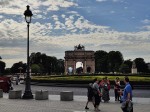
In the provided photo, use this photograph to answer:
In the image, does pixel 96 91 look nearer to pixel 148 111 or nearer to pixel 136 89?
pixel 148 111

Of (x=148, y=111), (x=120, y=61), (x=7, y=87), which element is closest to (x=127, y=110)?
(x=148, y=111)

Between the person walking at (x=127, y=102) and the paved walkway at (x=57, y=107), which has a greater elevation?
the person walking at (x=127, y=102)

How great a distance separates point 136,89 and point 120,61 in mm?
142905

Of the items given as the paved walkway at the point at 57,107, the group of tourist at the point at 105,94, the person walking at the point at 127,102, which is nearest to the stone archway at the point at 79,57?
Answer: the group of tourist at the point at 105,94

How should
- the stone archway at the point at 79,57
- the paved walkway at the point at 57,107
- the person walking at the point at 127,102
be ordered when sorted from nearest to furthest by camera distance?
the person walking at the point at 127,102, the paved walkway at the point at 57,107, the stone archway at the point at 79,57

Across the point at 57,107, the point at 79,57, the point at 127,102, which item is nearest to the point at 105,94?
the point at 57,107

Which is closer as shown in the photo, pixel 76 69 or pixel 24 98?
pixel 24 98

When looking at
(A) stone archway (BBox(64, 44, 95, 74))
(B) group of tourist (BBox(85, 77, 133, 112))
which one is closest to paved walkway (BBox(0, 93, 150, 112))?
(B) group of tourist (BBox(85, 77, 133, 112))

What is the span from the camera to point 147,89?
43.8 metres

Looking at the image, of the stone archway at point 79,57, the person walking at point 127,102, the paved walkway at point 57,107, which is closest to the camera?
the person walking at point 127,102

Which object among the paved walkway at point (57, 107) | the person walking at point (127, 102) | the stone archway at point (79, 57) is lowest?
the paved walkway at point (57, 107)

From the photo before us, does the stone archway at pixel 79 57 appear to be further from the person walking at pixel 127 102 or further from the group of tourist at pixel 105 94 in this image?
the person walking at pixel 127 102

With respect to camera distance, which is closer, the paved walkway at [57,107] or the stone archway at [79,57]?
the paved walkway at [57,107]

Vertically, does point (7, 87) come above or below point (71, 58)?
below
